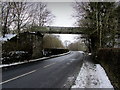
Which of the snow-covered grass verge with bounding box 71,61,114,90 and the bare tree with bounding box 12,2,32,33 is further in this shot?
the bare tree with bounding box 12,2,32,33

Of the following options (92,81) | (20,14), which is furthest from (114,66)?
(20,14)

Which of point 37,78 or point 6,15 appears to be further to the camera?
point 6,15

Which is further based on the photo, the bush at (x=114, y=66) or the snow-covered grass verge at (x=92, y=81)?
the bush at (x=114, y=66)

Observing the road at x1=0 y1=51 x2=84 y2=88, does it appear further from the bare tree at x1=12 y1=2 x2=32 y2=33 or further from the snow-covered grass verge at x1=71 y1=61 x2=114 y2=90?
the bare tree at x1=12 y1=2 x2=32 y2=33

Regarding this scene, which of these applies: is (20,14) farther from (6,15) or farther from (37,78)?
(37,78)

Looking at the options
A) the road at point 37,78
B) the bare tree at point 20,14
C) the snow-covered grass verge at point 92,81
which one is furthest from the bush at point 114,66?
the bare tree at point 20,14

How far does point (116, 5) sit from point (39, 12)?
2395 centimetres

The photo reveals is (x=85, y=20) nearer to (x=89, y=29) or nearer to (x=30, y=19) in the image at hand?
(x=89, y=29)

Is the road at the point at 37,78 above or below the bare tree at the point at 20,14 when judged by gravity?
below

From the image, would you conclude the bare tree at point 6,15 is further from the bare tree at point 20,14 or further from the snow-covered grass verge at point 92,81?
the snow-covered grass verge at point 92,81

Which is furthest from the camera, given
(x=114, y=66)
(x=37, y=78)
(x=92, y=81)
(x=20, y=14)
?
(x=20, y=14)

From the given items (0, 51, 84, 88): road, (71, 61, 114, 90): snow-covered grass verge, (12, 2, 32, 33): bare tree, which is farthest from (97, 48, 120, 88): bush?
(12, 2, 32, 33): bare tree

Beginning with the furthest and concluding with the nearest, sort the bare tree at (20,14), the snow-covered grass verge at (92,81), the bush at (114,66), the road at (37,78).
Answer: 1. the bare tree at (20,14)
2. the bush at (114,66)
3. the road at (37,78)
4. the snow-covered grass verge at (92,81)

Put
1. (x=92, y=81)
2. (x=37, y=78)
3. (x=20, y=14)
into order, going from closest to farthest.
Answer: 1. (x=92, y=81)
2. (x=37, y=78)
3. (x=20, y=14)
